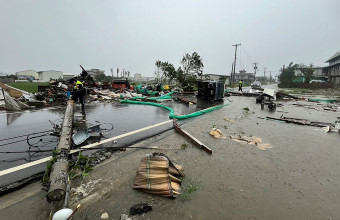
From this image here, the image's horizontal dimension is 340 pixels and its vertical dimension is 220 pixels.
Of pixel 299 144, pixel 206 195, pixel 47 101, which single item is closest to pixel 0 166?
pixel 206 195

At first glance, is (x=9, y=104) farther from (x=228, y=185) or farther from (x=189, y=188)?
(x=228, y=185)

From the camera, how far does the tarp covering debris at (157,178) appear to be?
2.90 m

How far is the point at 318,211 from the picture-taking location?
2674 millimetres

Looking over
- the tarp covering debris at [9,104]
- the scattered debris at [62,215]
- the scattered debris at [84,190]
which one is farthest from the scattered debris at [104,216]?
the tarp covering debris at [9,104]

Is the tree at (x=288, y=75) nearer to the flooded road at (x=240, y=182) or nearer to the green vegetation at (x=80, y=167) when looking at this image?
the flooded road at (x=240, y=182)

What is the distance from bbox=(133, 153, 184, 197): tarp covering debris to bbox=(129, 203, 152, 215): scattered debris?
1.07 ft

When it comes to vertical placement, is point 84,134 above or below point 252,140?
above

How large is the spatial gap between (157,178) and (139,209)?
1.91ft

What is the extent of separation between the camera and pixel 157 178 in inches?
118

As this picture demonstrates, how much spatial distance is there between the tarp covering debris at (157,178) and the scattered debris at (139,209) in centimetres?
33

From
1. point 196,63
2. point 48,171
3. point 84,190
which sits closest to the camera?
point 84,190

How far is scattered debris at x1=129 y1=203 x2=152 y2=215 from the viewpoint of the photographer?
2505 mm

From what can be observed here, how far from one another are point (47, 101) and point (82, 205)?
1302 cm

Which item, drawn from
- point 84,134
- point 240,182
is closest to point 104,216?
point 240,182
